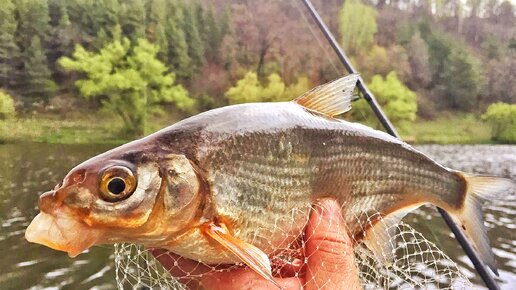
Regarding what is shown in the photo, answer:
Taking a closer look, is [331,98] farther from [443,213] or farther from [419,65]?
[419,65]

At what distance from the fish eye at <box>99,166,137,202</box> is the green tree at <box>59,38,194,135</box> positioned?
1645 inches

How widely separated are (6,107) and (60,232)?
145 feet

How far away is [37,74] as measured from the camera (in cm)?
4566

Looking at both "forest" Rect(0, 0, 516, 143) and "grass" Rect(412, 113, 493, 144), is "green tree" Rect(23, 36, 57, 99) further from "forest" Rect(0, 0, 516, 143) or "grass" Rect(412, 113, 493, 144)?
"grass" Rect(412, 113, 493, 144)

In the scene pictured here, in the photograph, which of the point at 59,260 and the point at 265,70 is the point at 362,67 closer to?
the point at 265,70

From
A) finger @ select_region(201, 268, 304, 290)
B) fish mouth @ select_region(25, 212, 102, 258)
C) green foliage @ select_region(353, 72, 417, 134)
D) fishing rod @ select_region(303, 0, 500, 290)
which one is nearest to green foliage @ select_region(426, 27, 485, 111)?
green foliage @ select_region(353, 72, 417, 134)

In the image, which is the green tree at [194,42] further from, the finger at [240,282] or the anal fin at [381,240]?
the finger at [240,282]

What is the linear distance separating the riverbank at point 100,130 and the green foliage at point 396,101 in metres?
1.53

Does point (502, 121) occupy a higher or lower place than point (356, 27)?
lower

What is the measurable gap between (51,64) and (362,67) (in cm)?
3202

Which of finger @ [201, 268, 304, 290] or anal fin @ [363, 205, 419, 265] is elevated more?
finger @ [201, 268, 304, 290]

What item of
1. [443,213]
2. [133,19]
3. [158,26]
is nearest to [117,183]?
[443,213]

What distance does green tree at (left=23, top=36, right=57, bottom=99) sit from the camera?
45.4m

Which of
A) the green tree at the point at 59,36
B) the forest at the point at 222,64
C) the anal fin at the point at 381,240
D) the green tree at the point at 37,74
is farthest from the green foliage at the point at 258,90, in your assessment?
the anal fin at the point at 381,240
